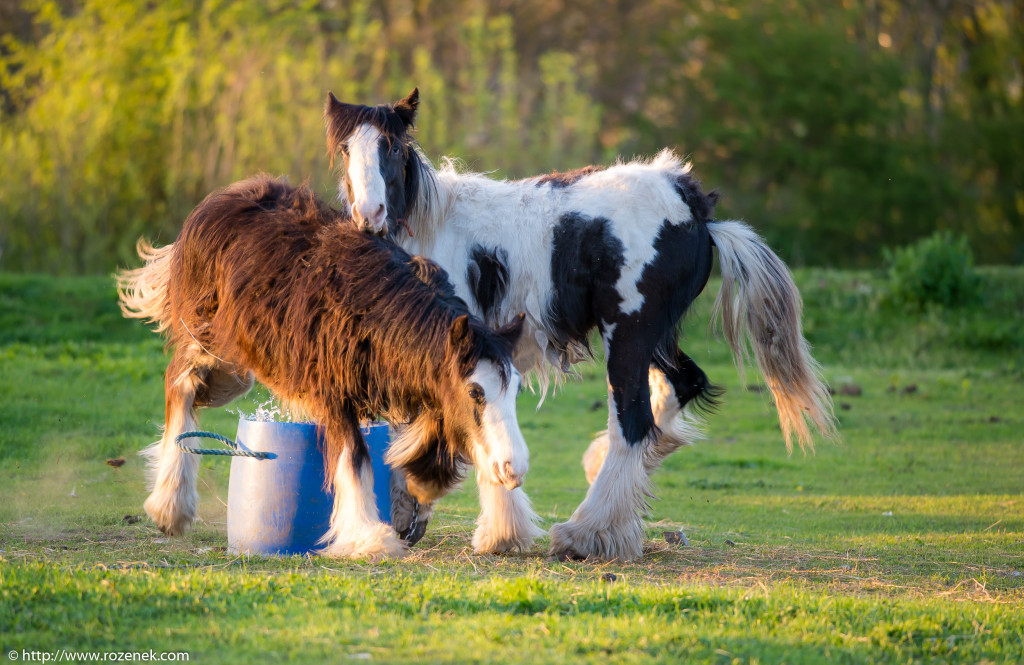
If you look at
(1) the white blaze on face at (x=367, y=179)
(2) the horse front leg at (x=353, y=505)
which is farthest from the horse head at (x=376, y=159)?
(2) the horse front leg at (x=353, y=505)

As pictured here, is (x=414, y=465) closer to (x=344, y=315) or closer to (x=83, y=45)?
(x=344, y=315)

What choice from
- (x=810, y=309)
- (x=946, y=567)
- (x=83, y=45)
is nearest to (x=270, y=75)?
(x=83, y=45)

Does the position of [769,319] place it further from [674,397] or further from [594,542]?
[594,542]

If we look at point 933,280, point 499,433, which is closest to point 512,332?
point 499,433

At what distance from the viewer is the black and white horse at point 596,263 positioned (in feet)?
19.1

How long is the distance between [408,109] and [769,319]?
2510mm

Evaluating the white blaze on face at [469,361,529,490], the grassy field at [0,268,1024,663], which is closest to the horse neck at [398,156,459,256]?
the white blaze on face at [469,361,529,490]

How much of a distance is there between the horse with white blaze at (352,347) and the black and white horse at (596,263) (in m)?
0.35

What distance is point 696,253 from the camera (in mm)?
6172

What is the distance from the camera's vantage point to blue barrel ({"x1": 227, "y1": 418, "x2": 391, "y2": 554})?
5.60 metres

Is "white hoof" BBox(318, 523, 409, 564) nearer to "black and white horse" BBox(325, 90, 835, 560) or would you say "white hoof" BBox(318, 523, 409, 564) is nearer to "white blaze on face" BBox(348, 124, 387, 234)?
"black and white horse" BBox(325, 90, 835, 560)

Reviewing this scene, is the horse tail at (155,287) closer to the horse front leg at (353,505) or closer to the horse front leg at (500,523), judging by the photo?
the horse front leg at (353,505)

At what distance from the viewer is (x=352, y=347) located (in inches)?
211

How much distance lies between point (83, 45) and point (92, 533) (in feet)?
40.2
